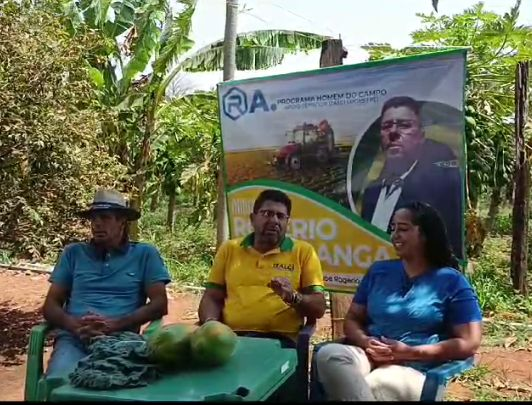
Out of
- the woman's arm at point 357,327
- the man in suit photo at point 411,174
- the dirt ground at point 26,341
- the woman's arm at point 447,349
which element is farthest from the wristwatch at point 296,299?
the dirt ground at point 26,341

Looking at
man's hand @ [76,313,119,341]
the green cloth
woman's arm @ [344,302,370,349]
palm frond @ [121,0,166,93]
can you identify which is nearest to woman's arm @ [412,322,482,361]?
woman's arm @ [344,302,370,349]

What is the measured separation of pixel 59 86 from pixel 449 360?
3825 mm

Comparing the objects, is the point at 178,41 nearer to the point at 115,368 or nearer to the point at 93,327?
the point at 93,327

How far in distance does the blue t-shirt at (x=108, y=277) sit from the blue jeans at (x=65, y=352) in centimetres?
18

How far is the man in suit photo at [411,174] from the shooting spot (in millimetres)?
3590

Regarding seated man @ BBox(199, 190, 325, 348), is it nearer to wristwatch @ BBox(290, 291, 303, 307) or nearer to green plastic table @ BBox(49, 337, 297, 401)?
wristwatch @ BBox(290, 291, 303, 307)

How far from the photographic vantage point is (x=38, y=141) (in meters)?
4.80

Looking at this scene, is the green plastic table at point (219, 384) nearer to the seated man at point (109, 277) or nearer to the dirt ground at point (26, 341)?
the seated man at point (109, 277)

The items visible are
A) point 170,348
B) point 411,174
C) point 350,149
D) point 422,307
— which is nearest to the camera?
point 170,348

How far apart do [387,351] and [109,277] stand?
1634mm

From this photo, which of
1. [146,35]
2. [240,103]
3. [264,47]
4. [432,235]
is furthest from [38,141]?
[264,47]

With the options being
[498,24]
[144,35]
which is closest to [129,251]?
[498,24]

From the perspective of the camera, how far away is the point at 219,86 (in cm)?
464

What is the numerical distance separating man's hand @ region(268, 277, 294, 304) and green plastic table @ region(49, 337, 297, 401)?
1.69 feet
